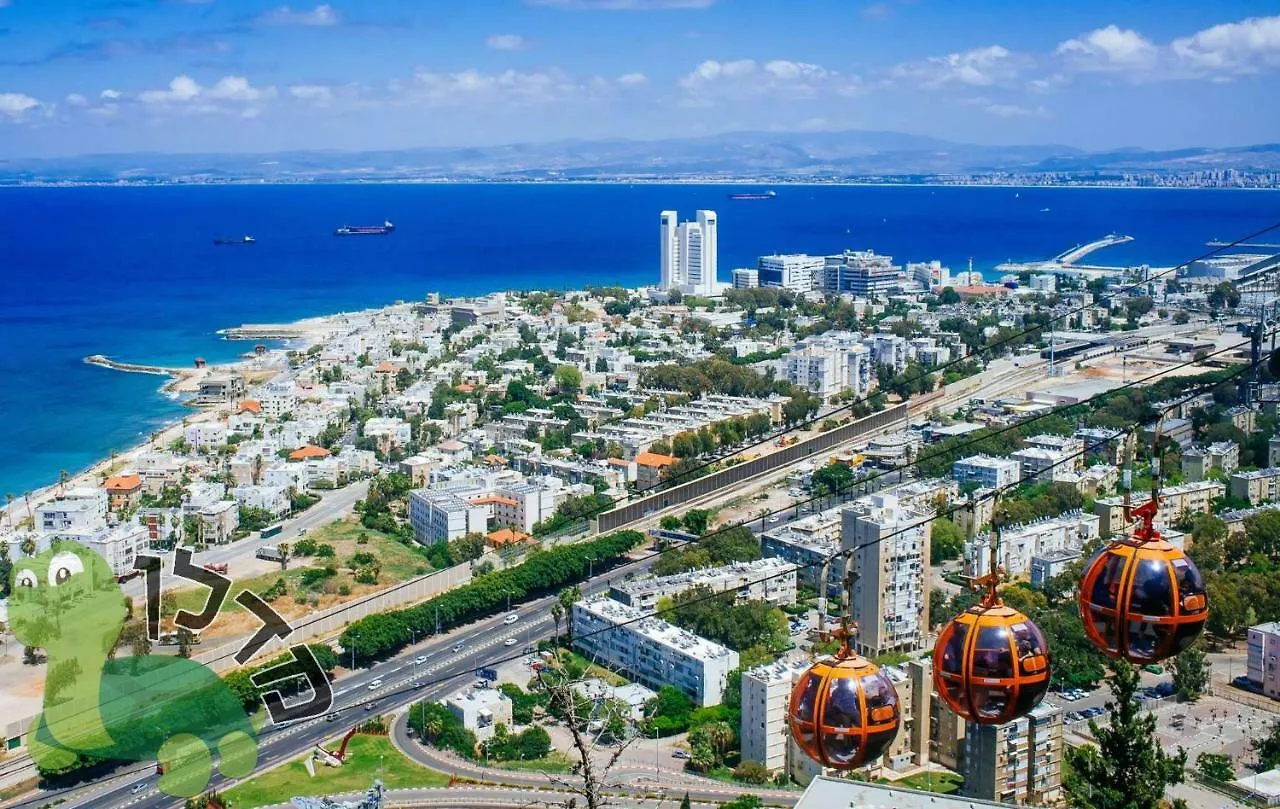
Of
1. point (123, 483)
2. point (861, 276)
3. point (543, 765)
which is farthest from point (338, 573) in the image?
point (861, 276)

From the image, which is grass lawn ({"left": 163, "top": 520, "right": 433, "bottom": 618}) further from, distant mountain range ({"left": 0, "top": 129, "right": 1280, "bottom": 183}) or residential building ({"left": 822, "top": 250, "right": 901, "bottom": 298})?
distant mountain range ({"left": 0, "top": 129, "right": 1280, "bottom": 183})

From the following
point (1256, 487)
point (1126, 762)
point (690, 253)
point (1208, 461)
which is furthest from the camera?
point (690, 253)

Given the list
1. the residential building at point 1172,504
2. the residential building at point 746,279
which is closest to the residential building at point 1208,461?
the residential building at point 1172,504

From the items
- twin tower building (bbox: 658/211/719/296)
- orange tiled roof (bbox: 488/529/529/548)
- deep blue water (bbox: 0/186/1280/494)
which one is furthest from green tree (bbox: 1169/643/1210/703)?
twin tower building (bbox: 658/211/719/296)

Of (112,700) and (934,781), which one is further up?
(112,700)

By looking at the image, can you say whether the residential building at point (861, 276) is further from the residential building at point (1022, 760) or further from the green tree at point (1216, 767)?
the residential building at point (1022, 760)

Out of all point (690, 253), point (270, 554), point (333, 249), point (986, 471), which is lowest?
point (270, 554)

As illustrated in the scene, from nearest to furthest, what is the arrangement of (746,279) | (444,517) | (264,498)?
(444,517), (264,498), (746,279)

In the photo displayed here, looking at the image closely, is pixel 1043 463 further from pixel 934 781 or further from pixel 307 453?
pixel 307 453
